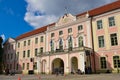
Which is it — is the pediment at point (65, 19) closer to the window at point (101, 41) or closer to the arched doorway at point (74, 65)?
the window at point (101, 41)

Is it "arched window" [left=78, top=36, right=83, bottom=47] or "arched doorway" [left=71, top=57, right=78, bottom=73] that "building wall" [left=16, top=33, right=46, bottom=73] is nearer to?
"arched window" [left=78, top=36, right=83, bottom=47]

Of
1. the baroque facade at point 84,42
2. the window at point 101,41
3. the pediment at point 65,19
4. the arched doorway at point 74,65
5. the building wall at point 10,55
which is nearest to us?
the baroque facade at point 84,42

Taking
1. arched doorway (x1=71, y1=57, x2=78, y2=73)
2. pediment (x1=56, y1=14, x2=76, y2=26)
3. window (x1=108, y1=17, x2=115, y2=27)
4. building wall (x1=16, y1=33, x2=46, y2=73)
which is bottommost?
arched doorway (x1=71, y1=57, x2=78, y2=73)

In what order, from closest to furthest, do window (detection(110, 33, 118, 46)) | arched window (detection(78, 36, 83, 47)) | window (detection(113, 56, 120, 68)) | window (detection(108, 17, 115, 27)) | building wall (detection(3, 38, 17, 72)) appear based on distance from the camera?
window (detection(113, 56, 120, 68)), window (detection(110, 33, 118, 46)), window (detection(108, 17, 115, 27)), arched window (detection(78, 36, 83, 47)), building wall (detection(3, 38, 17, 72))

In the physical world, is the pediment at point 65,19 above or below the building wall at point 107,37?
above

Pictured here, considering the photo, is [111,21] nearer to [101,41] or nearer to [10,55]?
[101,41]

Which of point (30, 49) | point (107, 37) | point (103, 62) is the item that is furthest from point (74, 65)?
point (30, 49)

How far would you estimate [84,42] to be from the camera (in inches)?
1328

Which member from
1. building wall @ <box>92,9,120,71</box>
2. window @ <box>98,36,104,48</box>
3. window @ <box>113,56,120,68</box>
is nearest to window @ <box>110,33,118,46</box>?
building wall @ <box>92,9,120,71</box>

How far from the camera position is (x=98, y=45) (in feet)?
104

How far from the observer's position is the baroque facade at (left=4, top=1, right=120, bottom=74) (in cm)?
2973

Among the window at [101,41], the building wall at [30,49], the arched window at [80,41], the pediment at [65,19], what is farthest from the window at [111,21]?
the building wall at [30,49]

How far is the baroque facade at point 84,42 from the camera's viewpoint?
2973cm

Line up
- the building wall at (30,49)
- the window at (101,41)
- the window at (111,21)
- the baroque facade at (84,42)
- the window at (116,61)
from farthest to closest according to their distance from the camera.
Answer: the building wall at (30,49) < the window at (101,41) < the window at (111,21) < the baroque facade at (84,42) < the window at (116,61)
